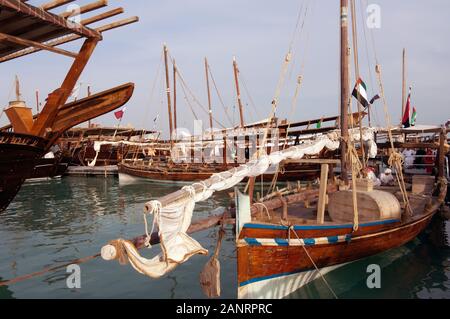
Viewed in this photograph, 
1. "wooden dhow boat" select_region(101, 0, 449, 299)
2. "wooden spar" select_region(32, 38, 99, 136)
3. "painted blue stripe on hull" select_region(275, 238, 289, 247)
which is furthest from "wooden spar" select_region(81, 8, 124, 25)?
"painted blue stripe on hull" select_region(275, 238, 289, 247)

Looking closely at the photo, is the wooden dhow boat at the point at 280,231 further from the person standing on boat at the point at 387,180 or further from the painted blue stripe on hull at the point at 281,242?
the person standing on boat at the point at 387,180

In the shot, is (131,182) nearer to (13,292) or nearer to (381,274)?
(13,292)

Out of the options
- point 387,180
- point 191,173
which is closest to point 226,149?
point 191,173

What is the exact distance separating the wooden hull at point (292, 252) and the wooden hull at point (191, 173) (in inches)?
727

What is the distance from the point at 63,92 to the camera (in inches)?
244

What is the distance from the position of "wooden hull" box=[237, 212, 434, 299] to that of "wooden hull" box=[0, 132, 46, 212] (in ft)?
15.4

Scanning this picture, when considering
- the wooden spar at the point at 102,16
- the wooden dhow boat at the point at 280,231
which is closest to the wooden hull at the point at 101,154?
the wooden dhow boat at the point at 280,231

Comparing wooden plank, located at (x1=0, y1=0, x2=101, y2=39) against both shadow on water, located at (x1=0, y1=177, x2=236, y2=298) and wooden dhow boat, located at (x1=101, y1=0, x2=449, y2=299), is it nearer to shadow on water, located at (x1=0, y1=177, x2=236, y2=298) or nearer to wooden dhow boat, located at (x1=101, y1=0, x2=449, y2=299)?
wooden dhow boat, located at (x1=101, y1=0, x2=449, y2=299)

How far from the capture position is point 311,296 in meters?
6.97

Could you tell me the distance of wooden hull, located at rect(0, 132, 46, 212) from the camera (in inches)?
247

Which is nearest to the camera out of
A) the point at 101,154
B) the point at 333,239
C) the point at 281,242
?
the point at 281,242

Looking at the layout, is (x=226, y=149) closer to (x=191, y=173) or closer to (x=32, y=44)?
(x=191, y=173)

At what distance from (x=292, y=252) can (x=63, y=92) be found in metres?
5.53

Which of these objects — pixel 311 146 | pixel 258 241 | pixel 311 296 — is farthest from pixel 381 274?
pixel 258 241
